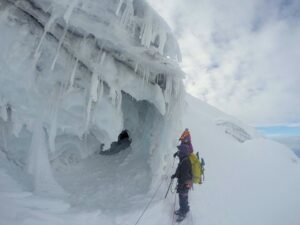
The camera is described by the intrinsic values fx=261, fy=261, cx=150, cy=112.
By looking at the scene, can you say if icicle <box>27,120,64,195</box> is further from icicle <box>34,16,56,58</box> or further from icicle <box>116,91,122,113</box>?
icicle <box>116,91,122,113</box>

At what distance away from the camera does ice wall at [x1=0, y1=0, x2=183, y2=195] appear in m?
6.21

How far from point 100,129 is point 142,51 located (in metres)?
3.07

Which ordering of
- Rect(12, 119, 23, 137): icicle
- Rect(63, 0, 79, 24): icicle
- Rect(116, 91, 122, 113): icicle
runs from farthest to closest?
Rect(116, 91, 122, 113): icicle
Rect(12, 119, 23, 137): icicle
Rect(63, 0, 79, 24): icicle

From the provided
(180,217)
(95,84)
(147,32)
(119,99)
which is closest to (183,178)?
(180,217)

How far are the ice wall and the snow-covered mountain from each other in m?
0.03

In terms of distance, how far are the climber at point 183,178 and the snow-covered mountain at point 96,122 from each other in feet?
1.03

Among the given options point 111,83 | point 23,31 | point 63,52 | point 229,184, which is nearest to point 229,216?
point 229,184

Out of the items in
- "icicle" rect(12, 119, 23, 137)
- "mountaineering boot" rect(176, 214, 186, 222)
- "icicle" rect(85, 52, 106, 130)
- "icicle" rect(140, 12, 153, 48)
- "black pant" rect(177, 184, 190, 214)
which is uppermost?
"icicle" rect(140, 12, 153, 48)

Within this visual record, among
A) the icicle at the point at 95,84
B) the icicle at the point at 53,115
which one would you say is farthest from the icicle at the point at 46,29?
the icicle at the point at 95,84

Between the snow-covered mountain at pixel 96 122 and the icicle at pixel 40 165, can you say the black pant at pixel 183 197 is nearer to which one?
the snow-covered mountain at pixel 96 122

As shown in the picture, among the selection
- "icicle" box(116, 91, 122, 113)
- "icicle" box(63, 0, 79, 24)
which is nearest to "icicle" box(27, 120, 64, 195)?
"icicle" box(116, 91, 122, 113)

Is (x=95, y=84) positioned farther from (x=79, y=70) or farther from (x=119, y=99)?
(x=119, y=99)

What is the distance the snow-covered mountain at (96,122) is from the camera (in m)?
6.29

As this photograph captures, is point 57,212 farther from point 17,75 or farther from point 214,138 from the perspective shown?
point 214,138
